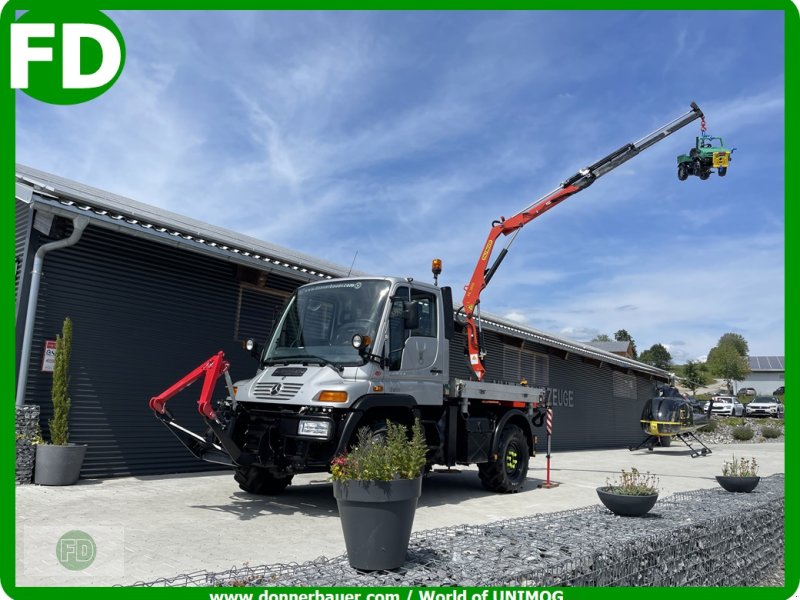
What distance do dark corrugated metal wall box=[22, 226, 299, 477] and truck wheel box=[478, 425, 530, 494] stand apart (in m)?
4.58

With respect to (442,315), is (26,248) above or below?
above

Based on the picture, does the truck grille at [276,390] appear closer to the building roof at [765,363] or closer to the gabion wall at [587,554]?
the gabion wall at [587,554]

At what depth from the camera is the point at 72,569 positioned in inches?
188

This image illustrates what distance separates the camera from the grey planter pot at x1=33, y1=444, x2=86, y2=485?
8125mm

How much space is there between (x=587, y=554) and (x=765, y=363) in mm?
80108

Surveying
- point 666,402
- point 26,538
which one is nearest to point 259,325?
point 26,538

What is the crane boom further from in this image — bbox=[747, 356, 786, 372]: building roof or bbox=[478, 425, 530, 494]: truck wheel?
bbox=[747, 356, 786, 372]: building roof

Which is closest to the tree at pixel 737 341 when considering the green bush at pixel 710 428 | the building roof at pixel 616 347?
the building roof at pixel 616 347

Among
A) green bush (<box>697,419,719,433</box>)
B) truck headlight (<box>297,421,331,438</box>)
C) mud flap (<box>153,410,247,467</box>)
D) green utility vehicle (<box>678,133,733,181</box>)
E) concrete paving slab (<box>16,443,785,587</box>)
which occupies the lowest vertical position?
green bush (<box>697,419,719,433</box>)

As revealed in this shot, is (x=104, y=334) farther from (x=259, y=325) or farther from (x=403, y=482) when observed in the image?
(x=403, y=482)

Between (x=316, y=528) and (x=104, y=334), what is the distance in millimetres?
4769

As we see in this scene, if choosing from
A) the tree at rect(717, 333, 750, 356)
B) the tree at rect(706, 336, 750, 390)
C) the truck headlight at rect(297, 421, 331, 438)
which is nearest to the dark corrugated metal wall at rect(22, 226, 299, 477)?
the truck headlight at rect(297, 421, 331, 438)

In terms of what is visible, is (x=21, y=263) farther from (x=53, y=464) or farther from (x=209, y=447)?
(x=209, y=447)

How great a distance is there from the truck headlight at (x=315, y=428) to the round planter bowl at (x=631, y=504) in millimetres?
2906
